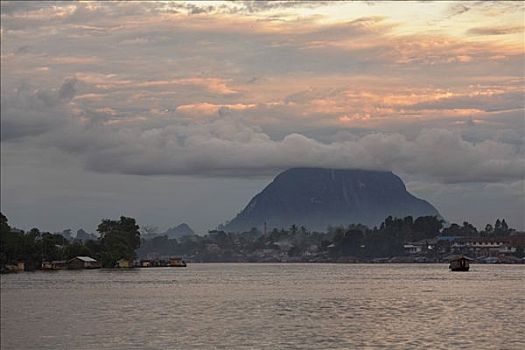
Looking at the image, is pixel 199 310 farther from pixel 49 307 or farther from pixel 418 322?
pixel 418 322

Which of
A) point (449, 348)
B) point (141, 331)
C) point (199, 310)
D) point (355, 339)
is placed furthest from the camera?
point (199, 310)

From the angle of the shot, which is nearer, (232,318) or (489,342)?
(489,342)

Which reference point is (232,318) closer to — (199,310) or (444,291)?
→ (199,310)

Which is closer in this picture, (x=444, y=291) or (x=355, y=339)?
(x=355, y=339)

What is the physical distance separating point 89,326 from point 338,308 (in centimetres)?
3131

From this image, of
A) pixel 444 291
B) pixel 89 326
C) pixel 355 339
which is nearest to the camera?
pixel 355 339

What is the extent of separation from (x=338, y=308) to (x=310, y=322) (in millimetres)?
17615

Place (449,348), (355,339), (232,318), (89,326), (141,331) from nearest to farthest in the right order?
(449,348)
(355,339)
(141,331)
(89,326)
(232,318)

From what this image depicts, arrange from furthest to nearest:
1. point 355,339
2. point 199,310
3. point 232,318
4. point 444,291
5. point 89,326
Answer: point 444,291 < point 199,310 < point 232,318 < point 89,326 < point 355,339

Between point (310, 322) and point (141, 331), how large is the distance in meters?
16.8

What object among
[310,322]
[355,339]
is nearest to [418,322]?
[310,322]

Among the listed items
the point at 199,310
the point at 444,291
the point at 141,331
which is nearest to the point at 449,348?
the point at 141,331

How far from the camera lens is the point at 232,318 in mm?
85875

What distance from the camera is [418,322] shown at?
81.3 meters
